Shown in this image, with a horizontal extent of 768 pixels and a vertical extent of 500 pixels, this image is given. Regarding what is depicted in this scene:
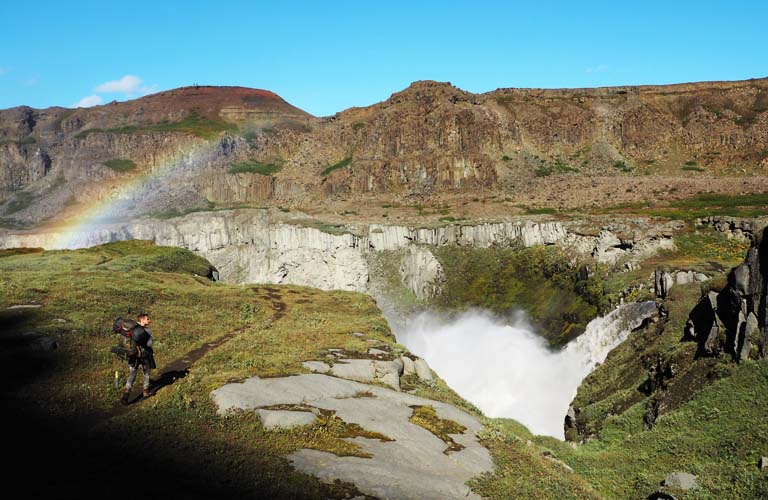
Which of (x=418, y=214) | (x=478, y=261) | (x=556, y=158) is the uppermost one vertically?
(x=556, y=158)

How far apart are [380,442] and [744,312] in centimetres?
2060

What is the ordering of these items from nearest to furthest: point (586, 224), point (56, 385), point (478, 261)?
point (56, 385) → point (586, 224) → point (478, 261)

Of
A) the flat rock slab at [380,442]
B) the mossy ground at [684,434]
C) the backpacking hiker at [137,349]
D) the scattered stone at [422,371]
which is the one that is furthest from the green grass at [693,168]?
the backpacking hiker at [137,349]

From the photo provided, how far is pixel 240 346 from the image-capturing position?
2852 centimetres

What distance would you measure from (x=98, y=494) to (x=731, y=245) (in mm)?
97436

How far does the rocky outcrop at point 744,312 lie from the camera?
2612 cm

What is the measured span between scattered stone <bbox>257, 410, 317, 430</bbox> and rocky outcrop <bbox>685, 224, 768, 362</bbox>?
69.6 ft

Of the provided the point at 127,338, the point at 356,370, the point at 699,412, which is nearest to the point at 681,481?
the point at 699,412

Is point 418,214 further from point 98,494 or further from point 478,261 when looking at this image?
point 98,494

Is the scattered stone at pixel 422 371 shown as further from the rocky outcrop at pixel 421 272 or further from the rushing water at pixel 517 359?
the rocky outcrop at pixel 421 272

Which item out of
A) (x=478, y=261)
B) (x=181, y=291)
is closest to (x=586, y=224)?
(x=478, y=261)

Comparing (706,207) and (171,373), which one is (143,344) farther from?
(706,207)

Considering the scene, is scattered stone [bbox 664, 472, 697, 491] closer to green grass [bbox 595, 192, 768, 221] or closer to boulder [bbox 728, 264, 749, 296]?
boulder [bbox 728, 264, 749, 296]

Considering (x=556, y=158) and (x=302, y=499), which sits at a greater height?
(x=556, y=158)
